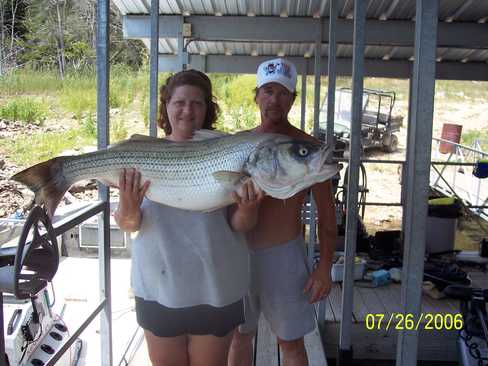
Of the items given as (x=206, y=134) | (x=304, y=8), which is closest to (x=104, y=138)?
(x=206, y=134)

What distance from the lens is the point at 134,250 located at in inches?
89.2

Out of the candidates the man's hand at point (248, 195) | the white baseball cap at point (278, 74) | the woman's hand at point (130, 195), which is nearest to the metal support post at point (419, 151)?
the man's hand at point (248, 195)

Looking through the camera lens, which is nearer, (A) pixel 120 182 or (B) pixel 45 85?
(A) pixel 120 182

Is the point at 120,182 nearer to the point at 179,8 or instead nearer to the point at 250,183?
the point at 250,183

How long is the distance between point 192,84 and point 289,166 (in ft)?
1.91

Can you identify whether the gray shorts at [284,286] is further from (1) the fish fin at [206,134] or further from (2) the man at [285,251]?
(1) the fish fin at [206,134]

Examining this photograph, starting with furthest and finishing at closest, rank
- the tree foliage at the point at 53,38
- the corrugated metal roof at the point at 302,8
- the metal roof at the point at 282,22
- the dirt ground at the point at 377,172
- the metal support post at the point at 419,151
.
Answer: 1. the tree foliage at the point at 53,38
2. the dirt ground at the point at 377,172
3. the metal roof at the point at 282,22
4. the corrugated metal roof at the point at 302,8
5. the metal support post at the point at 419,151

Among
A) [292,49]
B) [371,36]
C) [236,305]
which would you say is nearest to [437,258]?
[371,36]

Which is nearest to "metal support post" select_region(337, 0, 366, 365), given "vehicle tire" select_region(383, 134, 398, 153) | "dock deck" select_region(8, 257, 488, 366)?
"dock deck" select_region(8, 257, 488, 366)

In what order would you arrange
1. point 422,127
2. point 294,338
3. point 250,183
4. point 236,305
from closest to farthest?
point 422,127 < point 250,183 < point 236,305 < point 294,338

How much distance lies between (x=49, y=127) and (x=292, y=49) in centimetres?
1783

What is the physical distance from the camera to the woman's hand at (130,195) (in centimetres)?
213

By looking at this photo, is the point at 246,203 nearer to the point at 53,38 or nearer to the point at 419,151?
the point at 419,151

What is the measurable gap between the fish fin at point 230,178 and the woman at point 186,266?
93mm
